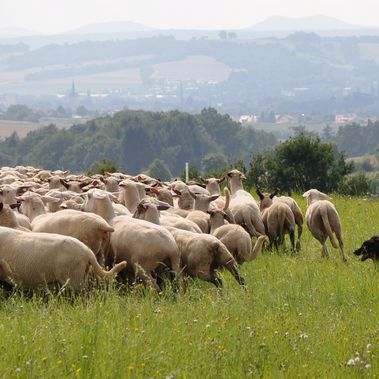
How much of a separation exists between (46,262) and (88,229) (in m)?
1.62

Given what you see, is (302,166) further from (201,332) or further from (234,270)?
(201,332)

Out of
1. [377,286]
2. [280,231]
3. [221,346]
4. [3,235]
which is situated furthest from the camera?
[280,231]

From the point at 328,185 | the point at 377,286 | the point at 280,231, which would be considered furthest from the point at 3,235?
the point at 328,185

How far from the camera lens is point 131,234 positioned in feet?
44.2

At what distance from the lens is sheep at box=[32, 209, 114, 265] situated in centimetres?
1366

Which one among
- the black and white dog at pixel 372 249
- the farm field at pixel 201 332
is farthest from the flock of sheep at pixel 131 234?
the black and white dog at pixel 372 249

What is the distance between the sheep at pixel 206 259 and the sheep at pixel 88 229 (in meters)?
1.00

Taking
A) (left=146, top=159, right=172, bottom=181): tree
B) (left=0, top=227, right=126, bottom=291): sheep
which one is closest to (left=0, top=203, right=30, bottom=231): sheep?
(left=0, top=227, right=126, bottom=291): sheep

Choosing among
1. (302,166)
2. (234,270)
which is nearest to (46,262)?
(234,270)

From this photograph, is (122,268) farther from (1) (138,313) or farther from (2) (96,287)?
(1) (138,313)

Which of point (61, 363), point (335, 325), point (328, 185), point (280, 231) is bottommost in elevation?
point (328, 185)

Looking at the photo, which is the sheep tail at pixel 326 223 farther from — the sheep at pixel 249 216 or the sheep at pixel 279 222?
Answer: the sheep at pixel 249 216

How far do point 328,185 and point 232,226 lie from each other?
22.6 metres

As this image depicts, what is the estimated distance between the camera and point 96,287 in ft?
41.4
